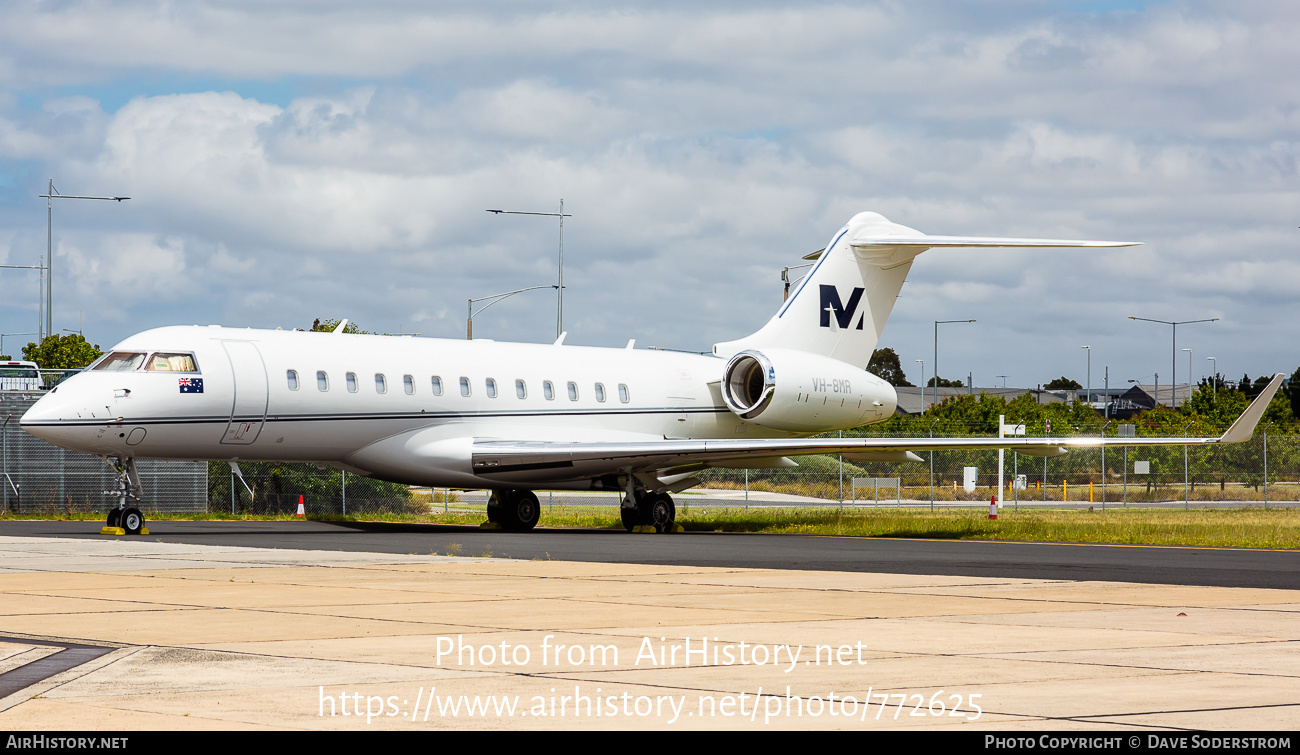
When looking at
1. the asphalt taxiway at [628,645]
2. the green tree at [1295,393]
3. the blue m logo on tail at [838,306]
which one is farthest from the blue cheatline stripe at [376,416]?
the green tree at [1295,393]

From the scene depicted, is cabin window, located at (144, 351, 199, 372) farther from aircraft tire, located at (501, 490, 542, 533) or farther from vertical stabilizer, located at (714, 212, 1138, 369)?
vertical stabilizer, located at (714, 212, 1138, 369)

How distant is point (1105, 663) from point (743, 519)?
24.6m

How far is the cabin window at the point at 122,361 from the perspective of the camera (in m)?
24.3

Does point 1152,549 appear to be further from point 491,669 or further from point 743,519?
point 491,669

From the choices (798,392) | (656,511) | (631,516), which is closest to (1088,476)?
(798,392)

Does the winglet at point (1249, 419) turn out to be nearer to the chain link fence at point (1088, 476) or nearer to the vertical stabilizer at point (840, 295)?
the vertical stabilizer at point (840, 295)

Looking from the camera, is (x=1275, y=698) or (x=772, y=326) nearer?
(x=1275, y=698)

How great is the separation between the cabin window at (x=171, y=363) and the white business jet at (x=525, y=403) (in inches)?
1.2

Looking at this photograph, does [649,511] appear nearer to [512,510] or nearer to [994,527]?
[512,510]

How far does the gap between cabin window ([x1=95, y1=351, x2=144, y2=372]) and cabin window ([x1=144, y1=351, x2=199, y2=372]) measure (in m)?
0.18

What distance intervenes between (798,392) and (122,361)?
13.4 meters

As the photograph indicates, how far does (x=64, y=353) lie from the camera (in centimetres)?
7400
